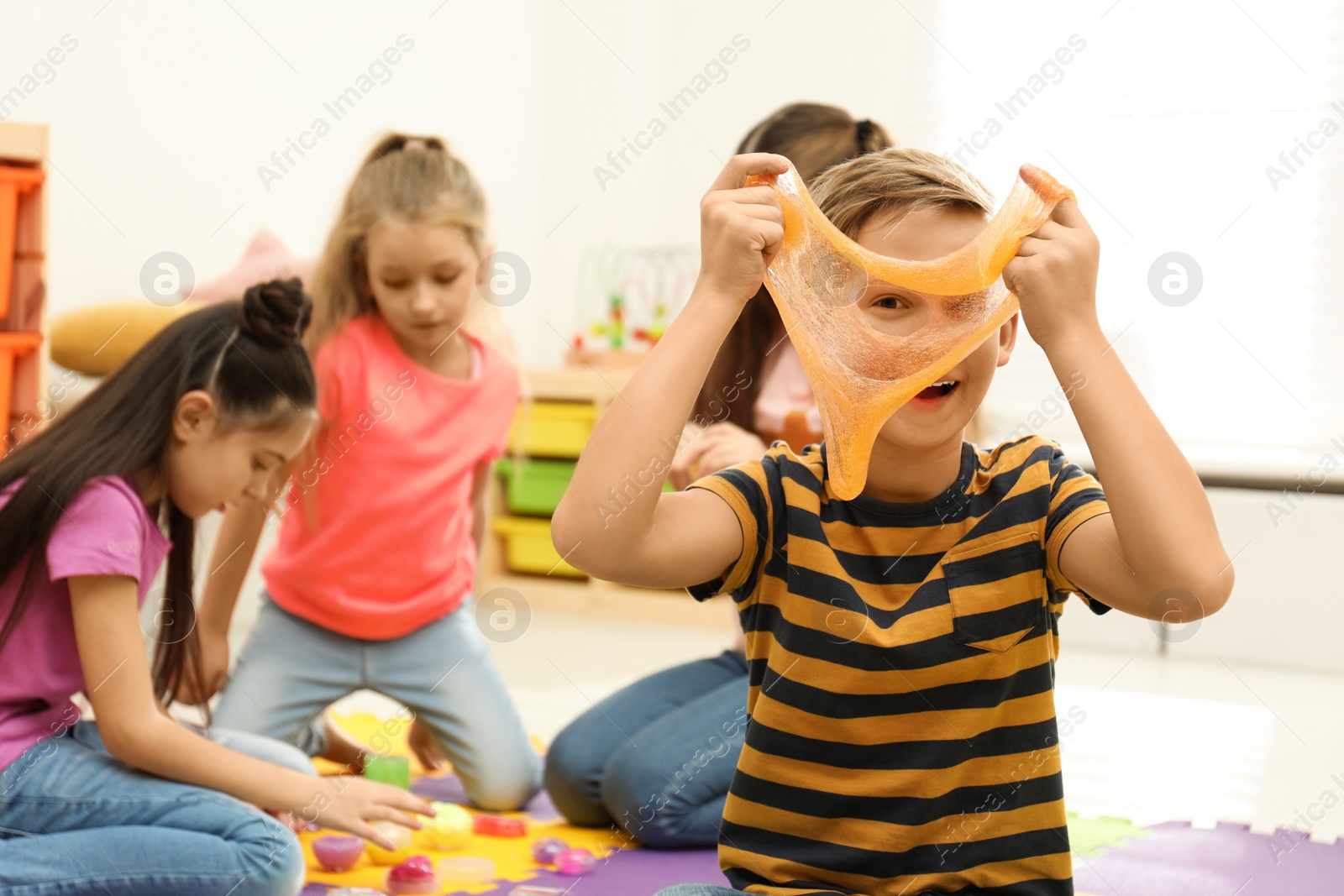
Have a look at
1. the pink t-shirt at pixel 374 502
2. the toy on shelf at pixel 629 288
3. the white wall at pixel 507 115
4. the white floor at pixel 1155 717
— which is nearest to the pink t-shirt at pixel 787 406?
the pink t-shirt at pixel 374 502

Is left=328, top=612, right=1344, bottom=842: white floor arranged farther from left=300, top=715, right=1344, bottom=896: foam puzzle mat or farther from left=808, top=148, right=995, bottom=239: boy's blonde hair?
left=808, top=148, right=995, bottom=239: boy's blonde hair

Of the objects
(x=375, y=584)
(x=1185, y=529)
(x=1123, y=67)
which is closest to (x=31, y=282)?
(x=375, y=584)

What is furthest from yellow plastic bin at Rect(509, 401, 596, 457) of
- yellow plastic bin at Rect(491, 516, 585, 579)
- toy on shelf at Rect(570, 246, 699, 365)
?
toy on shelf at Rect(570, 246, 699, 365)

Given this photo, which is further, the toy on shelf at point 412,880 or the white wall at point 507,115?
the white wall at point 507,115

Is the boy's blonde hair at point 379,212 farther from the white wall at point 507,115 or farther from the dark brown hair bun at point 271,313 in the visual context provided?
the white wall at point 507,115

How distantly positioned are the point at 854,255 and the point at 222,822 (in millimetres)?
935

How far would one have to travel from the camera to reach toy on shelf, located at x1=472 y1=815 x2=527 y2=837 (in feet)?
5.74

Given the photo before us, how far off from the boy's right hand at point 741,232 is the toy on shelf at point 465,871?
952 millimetres

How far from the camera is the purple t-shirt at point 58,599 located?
4.24 feet

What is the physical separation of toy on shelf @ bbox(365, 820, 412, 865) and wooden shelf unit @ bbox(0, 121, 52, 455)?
909 millimetres

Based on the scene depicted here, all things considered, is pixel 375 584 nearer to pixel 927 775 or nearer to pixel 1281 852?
pixel 927 775

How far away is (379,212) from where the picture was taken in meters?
1.98

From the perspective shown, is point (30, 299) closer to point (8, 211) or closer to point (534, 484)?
point (8, 211)

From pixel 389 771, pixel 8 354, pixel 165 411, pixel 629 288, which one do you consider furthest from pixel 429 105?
pixel 165 411
